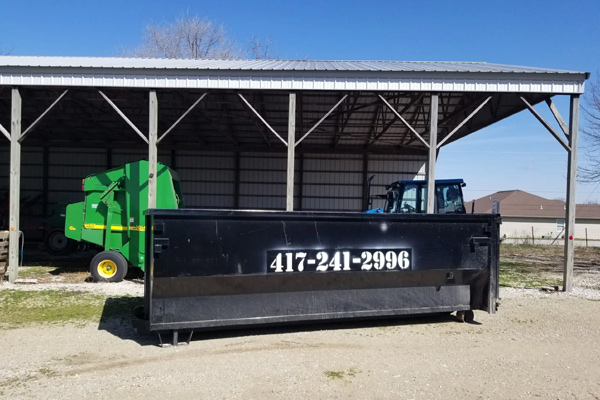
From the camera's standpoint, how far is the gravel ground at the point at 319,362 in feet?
13.0

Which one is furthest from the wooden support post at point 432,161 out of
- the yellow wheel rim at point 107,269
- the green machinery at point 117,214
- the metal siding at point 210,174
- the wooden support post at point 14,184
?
the metal siding at point 210,174

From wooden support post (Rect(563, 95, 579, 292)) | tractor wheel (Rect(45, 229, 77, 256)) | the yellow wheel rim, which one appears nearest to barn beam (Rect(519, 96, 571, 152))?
wooden support post (Rect(563, 95, 579, 292))

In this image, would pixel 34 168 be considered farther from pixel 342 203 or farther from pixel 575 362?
pixel 575 362

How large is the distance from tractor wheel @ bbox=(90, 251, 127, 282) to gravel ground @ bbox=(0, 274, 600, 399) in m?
3.37

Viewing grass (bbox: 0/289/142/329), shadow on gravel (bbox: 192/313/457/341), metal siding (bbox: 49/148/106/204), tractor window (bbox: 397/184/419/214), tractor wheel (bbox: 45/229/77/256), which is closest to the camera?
shadow on gravel (bbox: 192/313/457/341)

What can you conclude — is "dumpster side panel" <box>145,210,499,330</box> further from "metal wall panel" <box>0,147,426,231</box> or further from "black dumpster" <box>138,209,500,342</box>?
"metal wall panel" <box>0,147,426,231</box>

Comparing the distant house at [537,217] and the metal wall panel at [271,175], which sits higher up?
the metal wall panel at [271,175]

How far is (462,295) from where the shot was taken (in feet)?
19.9

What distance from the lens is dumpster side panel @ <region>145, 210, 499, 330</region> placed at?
16.5ft

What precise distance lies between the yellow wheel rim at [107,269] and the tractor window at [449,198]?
773 cm

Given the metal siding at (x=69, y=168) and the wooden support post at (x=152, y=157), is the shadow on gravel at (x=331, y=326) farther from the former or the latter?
the metal siding at (x=69, y=168)

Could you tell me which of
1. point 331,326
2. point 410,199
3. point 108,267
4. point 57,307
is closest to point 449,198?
point 410,199

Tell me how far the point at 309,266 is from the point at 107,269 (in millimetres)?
5975

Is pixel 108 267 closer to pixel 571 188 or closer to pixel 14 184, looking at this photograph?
pixel 14 184
